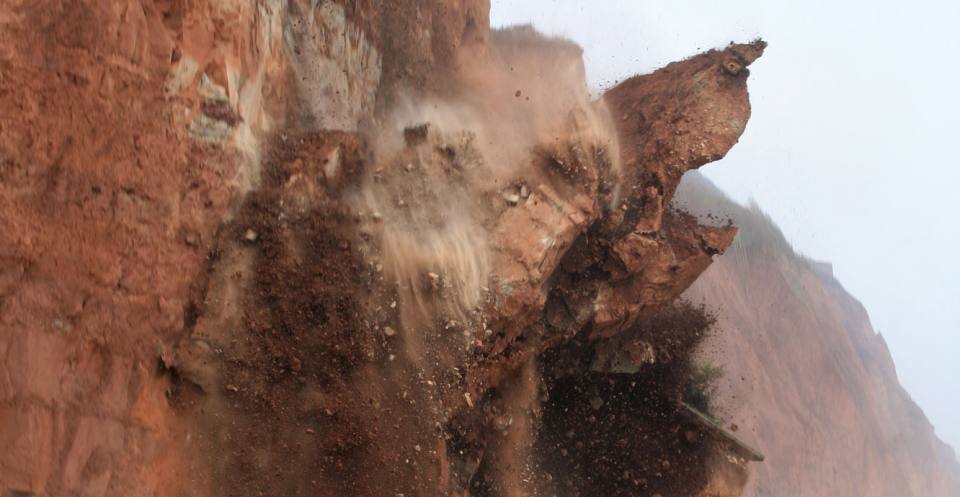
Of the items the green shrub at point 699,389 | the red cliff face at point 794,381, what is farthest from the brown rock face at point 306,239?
the red cliff face at point 794,381

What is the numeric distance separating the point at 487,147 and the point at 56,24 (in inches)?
184

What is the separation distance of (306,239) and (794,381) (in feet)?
54.9

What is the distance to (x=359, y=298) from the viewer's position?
6613mm

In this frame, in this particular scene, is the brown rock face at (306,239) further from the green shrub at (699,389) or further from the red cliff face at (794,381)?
the red cliff face at (794,381)

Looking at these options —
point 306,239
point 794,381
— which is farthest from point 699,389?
point 794,381

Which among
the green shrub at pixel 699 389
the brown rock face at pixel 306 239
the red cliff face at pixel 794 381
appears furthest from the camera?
the red cliff face at pixel 794 381

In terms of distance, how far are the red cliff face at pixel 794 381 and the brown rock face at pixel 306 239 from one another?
24.3 feet

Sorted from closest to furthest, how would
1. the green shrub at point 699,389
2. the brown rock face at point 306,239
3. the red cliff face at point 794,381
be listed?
the brown rock face at point 306,239, the green shrub at point 699,389, the red cliff face at point 794,381

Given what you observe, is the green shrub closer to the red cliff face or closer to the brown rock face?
the brown rock face

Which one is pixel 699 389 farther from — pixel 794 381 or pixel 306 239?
pixel 794 381

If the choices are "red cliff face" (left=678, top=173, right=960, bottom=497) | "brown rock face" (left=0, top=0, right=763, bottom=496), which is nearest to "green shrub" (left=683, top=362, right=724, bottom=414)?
"brown rock face" (left=0, top=0, right=763, bottom=496)

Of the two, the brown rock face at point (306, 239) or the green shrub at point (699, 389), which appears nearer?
the brown rock face at point (306, 239)

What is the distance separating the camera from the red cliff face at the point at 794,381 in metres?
17.0

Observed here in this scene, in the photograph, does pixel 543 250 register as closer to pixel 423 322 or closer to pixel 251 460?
pixel 423 322
